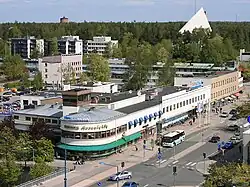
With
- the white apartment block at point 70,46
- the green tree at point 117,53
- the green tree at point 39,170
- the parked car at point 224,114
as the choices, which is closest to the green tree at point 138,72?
the parked car at point 224,114

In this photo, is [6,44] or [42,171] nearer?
[42,171]

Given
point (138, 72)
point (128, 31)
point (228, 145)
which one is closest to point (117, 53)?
point (128, 31)

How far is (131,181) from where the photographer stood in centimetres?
3156

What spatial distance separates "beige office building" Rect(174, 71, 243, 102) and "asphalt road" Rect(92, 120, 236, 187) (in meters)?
17.5

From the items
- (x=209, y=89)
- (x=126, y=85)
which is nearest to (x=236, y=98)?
(x=209, y=89)

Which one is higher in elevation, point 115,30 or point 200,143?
point 115,30

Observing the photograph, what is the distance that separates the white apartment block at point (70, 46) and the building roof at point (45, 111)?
64855 mm

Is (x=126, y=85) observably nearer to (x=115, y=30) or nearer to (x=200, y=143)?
(x=200, y=143)

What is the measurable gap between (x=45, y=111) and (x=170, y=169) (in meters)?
11.3

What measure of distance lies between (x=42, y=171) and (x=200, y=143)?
1475 cm

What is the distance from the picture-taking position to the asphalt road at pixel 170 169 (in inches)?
1236

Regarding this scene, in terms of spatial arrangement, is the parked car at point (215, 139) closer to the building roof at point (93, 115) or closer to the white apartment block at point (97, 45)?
the building roof at point (93, 115)

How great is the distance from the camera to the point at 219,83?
204 ft

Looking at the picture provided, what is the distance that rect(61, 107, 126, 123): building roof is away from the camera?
36.2 metres
